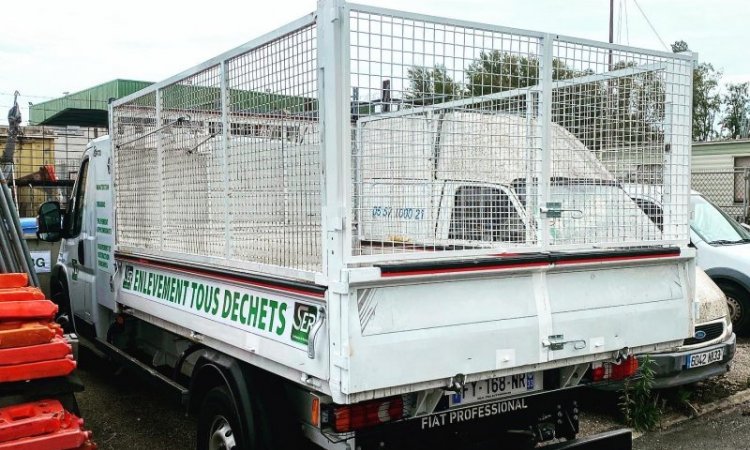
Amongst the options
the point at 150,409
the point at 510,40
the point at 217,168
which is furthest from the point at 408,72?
the point at 150,409

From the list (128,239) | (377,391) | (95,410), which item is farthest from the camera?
(95,410)

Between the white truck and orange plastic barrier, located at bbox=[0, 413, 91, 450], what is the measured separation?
687mm

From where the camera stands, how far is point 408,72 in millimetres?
3014

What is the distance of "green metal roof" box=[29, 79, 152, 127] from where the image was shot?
14.0 metres

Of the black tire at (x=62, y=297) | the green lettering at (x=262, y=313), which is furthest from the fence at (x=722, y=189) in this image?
the green lettering at (x=262, y=313)

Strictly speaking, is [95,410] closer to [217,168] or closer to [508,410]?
[217,168]

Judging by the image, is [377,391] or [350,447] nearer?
[377,391]

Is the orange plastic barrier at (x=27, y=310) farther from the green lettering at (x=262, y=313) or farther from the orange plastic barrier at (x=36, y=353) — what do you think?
the green lettering at (x=262, y=313)

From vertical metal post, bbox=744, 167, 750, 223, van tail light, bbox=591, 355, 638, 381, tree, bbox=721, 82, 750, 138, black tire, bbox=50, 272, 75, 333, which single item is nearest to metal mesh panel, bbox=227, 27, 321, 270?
van tail light, bbox=591, 355, 638, 381

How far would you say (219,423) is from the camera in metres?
3.65

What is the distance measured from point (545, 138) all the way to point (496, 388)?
129 centimetres

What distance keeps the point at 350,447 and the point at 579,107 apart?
86.5 inches

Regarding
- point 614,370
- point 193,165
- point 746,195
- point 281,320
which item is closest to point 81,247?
point 193,165

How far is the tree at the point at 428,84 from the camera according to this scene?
10.0ft
